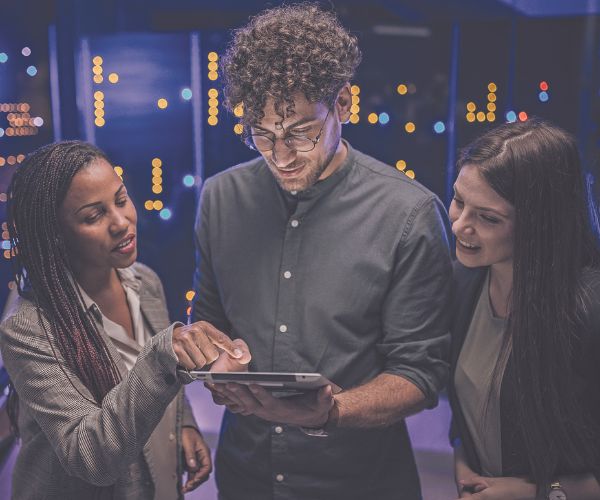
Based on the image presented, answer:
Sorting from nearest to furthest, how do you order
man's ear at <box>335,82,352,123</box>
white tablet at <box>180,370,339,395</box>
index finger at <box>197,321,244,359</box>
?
1. white tablet at <box>180,370,339,395</box>
2. index finger at <box>197,321,244,359</box>
3. man's ear at <box>335,82,352,123</box>

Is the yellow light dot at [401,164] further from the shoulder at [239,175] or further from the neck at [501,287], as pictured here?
the neck at [501,287]

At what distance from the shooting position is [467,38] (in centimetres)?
331

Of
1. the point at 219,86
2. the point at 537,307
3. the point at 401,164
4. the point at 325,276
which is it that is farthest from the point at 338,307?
the point at 219,86

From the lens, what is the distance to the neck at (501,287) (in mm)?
1854

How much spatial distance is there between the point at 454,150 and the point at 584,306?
5.82 ft

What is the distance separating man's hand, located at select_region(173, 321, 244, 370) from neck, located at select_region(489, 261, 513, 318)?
65 centimetres

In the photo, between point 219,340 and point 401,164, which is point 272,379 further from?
point 401,164

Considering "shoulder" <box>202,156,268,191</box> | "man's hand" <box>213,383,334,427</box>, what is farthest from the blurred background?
"man's hand" <box>213,383,334,427</box>

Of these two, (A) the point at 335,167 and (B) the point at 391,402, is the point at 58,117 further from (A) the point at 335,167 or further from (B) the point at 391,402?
(B) the point at 391,402

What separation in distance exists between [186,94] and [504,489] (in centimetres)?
230

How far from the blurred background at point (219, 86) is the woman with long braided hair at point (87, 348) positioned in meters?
1.38

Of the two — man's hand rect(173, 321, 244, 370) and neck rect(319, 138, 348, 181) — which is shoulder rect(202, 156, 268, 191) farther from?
man's hand rect(173, 321, 244, 370)

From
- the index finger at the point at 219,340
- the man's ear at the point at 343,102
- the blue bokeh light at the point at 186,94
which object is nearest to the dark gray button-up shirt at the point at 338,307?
the man's ear at the point at 343,102

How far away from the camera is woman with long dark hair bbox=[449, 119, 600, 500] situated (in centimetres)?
172
